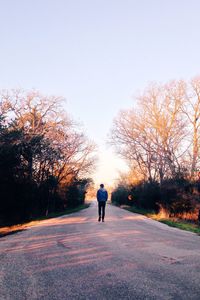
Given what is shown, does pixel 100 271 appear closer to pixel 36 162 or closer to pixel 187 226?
pixel 187 226

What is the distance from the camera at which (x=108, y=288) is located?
4395 mm

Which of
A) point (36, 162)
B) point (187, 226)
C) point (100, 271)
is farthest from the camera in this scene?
point (36, 162)

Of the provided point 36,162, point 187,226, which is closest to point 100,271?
point 187,226

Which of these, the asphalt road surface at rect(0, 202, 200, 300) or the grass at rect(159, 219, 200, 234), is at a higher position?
the grass at rect(159, 219, 200, 234)

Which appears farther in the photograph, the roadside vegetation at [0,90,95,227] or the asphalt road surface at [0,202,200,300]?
the roadside vegetation at [0,90,95,227]

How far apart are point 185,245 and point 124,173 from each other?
2459 inches

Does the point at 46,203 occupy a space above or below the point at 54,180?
below

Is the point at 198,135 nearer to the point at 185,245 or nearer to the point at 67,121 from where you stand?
the point at 67,121

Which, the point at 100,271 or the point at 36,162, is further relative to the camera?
the point at 36,162

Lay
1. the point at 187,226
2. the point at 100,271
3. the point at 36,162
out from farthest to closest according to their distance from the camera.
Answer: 1. the point at 36,162
2. the point at 187,226
3. the point at 100,271

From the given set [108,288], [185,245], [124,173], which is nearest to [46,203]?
[185,245]

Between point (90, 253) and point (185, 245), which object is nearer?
point (90, 253)

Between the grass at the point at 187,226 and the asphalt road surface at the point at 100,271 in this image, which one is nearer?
the asphalt road surface at the point at 100,271

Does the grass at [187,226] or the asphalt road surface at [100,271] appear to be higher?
the grass at [187,226]
